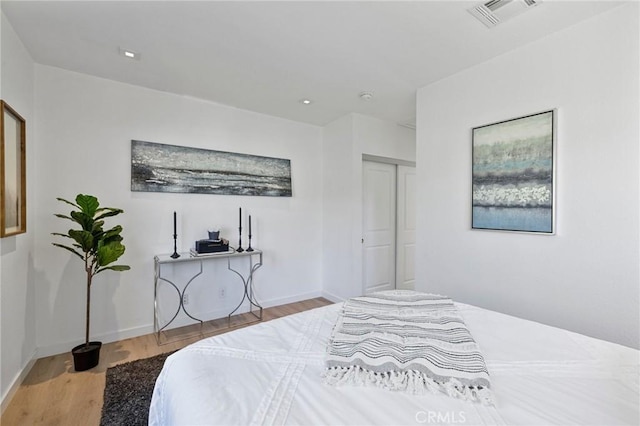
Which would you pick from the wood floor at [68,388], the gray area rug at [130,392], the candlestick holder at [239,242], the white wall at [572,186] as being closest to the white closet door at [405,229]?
the white wall at [572,186]

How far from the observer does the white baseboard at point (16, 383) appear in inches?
70.6

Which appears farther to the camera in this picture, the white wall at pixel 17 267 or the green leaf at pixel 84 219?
the green leaf at pixel 84 219

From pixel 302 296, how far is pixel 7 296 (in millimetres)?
2846

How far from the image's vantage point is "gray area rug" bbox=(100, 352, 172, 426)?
1.70 m

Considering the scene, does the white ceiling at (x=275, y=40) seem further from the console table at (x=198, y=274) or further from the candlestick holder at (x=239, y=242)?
the console table at (x=198, y=274)

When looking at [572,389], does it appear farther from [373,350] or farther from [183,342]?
[183,342]

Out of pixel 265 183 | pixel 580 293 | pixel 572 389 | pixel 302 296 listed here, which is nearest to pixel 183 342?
pixel 302 296

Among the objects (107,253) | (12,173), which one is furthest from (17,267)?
(12,173)

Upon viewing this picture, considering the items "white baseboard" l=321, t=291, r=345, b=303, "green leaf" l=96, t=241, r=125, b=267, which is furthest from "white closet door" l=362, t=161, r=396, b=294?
"green leaf" l=96, t=241, r=125, b=267

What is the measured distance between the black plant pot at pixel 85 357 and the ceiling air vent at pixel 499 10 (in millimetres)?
3686

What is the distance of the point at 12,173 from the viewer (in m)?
1.96

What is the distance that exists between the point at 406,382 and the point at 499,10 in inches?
85.8

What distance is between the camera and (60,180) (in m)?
2.52

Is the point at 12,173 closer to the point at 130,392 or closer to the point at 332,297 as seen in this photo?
the point at 130,392
